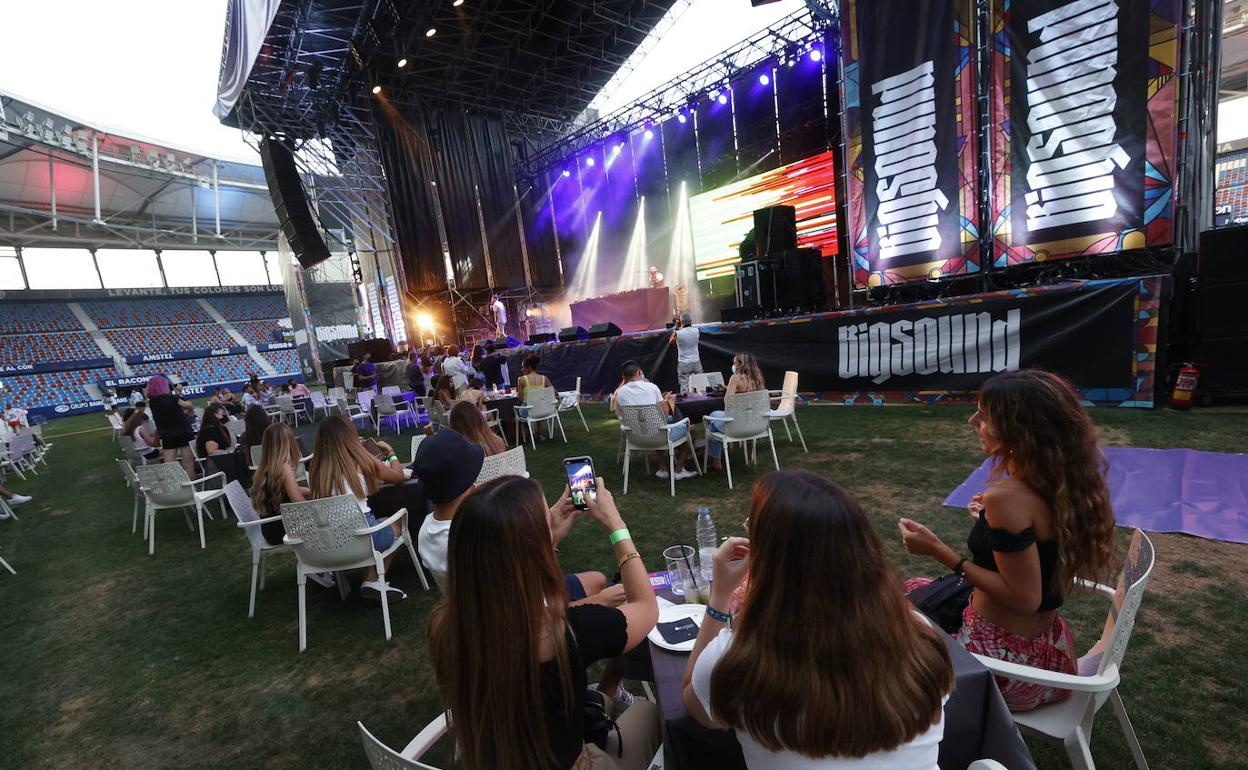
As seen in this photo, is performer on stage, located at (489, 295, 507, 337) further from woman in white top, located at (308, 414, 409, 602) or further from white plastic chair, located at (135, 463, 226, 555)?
woman in white top, located at (308, 414, 409, 602)

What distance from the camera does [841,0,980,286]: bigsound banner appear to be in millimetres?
6988

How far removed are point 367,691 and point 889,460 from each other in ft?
14.4

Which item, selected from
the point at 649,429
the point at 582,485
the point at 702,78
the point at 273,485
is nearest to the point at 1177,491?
the point at 649,429

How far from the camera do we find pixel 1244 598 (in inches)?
93.1

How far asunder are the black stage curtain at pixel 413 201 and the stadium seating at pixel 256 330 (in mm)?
23487

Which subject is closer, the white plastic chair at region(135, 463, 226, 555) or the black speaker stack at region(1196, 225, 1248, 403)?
the white plastic chair at region(135, 463, 226, 555)

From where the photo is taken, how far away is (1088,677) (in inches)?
50.5

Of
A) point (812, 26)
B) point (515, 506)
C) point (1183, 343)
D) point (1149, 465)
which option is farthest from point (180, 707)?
point (812, 26)

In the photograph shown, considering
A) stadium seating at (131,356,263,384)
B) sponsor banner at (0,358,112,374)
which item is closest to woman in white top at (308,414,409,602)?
stadium seating at (131,356,263,384)

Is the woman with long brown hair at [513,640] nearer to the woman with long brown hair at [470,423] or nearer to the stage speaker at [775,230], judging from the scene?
the woman with long brown hair at [470,423]

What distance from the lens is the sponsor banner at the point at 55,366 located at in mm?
24406

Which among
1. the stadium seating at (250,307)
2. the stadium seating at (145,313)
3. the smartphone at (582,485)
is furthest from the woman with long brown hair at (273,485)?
the stadium seating at (250,307)

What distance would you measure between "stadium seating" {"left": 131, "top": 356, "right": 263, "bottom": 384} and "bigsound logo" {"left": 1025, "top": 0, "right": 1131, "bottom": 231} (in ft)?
121

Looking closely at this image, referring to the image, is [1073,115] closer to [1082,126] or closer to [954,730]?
[1082,126]
